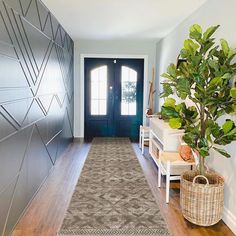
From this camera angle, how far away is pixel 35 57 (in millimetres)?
3195

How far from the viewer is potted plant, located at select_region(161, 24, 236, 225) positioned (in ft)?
7.80

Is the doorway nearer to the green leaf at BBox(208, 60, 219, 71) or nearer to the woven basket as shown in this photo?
the woven basket

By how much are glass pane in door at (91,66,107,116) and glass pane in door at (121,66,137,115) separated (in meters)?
0.45

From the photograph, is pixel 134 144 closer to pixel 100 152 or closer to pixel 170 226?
pixel 100 152

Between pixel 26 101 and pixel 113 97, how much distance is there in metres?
4.04

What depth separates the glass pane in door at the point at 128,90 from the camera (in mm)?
6734

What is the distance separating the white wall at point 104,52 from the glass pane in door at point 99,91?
0.28 metres

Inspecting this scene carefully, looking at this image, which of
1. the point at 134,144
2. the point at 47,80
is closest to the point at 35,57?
the point at 47,80

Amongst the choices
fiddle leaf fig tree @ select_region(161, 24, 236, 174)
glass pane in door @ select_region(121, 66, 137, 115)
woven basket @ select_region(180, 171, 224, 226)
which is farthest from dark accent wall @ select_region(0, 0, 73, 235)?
glass pane in door @ select_region(121, 66, 137, 115)

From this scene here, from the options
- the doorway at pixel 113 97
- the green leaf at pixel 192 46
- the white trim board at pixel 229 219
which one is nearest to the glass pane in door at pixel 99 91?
the doorway at pixel 113 97

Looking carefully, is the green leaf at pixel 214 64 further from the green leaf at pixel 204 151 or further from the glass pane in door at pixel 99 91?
the glass pane in door at pixel 99 91

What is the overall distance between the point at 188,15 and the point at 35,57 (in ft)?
7.78

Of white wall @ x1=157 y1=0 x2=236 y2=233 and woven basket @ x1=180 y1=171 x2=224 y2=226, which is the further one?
white wall @ x1=157 y1=0 x2=236 y2=233

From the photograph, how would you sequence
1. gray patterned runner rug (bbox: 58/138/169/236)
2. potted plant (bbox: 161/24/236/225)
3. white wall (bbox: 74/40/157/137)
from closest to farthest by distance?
potted plant (bbox: 161/24/236/225), gray patterned runner rug (bbox: 58/138/169/236), white wall (bbox: 74/40/157/137)
